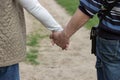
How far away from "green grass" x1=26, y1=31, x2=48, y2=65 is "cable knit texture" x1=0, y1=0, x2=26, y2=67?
339 cm

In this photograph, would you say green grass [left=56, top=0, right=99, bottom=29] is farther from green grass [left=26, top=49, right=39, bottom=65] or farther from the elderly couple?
the elderly couple

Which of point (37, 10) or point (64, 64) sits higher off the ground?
point (37, 10)

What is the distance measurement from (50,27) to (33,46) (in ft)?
14.0

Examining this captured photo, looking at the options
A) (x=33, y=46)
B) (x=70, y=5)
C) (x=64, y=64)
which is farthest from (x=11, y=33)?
(x=70, y=5)

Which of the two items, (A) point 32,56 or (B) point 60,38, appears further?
(A) point 32,56

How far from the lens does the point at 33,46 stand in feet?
25.4

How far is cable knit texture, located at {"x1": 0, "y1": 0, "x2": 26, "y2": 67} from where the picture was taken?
323 cm

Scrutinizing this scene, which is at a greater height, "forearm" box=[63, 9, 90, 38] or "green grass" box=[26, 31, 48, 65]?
"forearm" box=[63, 9, 90, 38]

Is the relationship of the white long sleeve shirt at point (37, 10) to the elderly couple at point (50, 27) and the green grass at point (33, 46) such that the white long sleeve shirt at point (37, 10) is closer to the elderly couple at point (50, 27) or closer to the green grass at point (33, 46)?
the elderly couple at point (50, 27)

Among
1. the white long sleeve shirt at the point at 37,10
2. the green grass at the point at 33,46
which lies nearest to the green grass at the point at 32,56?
the green grass at the point at 33,46

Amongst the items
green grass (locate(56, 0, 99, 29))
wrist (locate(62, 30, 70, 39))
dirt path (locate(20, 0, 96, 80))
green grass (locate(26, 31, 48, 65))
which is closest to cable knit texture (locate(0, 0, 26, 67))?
wrist (locate(62, 30, 70, 39))

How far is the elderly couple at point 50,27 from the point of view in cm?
323

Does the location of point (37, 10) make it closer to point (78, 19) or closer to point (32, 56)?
point (78, 19)

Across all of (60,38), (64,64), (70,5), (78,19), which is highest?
(78,19)
